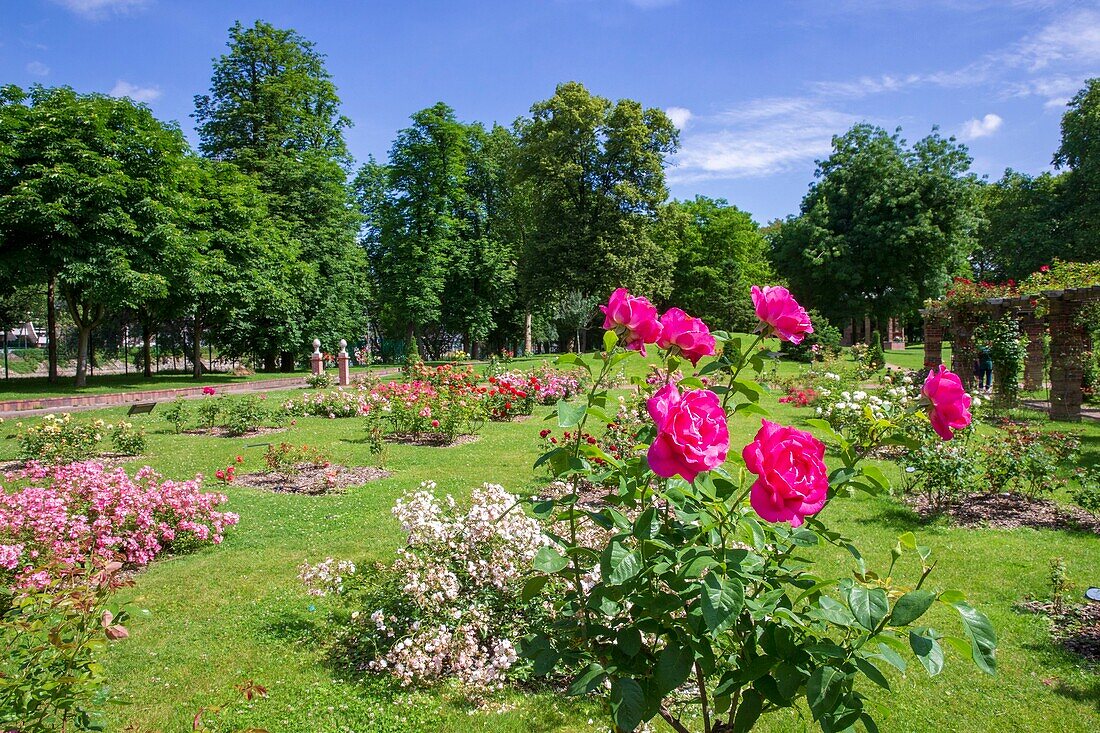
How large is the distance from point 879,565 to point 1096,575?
1.67 metres

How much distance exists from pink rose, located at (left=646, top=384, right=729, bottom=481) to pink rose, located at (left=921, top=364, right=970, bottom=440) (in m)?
0.72

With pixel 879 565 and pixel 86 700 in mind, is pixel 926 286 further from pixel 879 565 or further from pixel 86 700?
pixel 86 700

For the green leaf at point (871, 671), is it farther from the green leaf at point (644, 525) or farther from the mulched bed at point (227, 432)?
the mulched bed at point (227, 432)

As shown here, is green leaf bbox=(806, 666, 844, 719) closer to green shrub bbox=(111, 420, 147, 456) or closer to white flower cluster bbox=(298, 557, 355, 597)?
white flower cluster bbox=(298, 557, 355, 597)

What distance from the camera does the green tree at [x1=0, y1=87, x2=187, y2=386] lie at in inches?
720

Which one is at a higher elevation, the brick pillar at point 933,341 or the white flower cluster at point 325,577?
the brick pillar at point 933,341

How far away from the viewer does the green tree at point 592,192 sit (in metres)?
31.4

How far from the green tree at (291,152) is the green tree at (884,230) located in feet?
68.9

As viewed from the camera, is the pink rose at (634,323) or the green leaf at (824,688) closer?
the green leaf at (824,688)

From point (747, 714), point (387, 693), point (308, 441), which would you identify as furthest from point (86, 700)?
point (308, 441)

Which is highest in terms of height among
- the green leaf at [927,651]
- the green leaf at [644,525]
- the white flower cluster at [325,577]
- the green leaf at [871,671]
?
Result: the green leaf at [644,525]

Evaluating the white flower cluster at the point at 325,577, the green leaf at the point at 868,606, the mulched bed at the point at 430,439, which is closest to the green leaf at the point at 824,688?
the green leaf at the point at 868,606

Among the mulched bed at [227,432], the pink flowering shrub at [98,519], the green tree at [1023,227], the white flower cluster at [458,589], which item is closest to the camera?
the white flower cluster at [458,589]

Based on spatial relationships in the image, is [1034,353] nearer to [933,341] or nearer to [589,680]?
[933,341]
